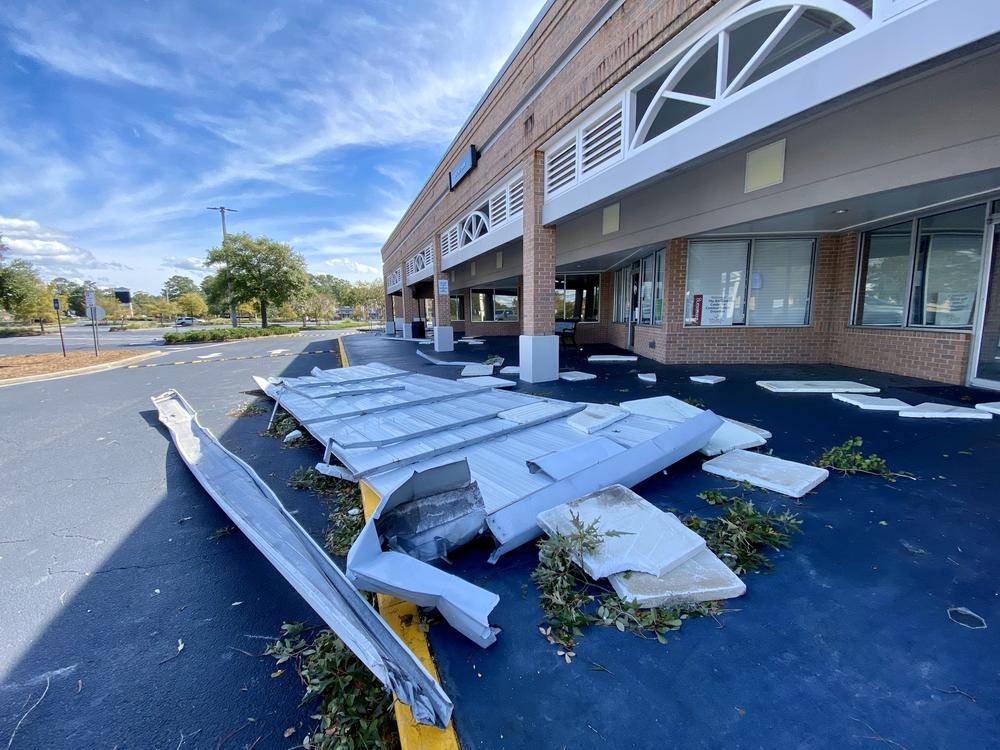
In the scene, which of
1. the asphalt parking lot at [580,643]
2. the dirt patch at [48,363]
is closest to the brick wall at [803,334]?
the asphalt parking lot at [580,643]

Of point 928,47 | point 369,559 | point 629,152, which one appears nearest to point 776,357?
point 629,152

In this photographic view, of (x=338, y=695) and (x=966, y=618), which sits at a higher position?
(x=966, y=618)

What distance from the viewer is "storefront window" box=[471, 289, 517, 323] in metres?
21.8

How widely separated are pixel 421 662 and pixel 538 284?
7278mm

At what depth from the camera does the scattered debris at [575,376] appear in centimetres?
831

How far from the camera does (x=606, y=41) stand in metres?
6.17

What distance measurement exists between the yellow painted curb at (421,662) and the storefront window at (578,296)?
14238 mm

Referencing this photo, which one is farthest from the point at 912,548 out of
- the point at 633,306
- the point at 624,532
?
the point at 633,306

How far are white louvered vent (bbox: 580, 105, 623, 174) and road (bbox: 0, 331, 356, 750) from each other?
6240 millimetres

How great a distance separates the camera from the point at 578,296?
16141 mm

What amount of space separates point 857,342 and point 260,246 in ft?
121

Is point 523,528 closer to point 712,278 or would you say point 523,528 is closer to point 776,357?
point 712,278

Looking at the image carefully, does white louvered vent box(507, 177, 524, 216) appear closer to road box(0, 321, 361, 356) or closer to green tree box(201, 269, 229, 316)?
road box(0, 321, 361, 356)

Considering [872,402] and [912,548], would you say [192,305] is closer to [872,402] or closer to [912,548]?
[872,402]
